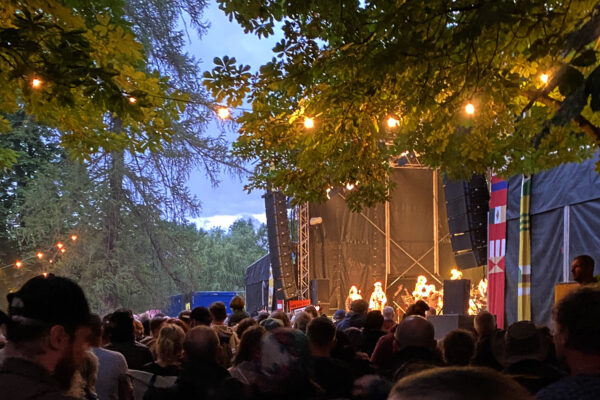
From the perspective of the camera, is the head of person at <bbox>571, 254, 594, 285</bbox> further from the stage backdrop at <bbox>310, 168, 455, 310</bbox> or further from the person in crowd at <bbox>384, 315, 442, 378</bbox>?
the stage backdrop at <bbox>310, 168, 455, 310</bbox>

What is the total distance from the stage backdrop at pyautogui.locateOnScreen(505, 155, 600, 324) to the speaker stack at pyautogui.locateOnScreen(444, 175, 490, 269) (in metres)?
2.43

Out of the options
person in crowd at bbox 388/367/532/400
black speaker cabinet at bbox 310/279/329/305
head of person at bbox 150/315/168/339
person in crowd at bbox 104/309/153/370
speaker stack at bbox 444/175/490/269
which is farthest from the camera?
black speaker cabinet at bbox 310/279/329/305

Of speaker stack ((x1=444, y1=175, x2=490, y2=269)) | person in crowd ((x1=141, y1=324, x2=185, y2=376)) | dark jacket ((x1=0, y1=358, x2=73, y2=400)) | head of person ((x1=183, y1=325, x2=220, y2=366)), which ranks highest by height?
speaker stack ((x1=444, y1=175, x2=490, y2=269))

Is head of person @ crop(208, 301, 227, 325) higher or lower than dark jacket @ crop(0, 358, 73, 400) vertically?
lower

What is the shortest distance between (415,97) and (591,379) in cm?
481

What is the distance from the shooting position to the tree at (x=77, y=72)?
443 cm

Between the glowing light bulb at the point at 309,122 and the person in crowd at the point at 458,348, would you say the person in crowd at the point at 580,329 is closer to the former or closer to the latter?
the person in crowd at the point at 458,348

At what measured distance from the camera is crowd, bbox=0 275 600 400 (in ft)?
6.84

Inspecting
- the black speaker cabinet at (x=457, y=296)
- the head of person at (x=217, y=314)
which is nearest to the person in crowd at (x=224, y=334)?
the head of person at (x=217, y=314)

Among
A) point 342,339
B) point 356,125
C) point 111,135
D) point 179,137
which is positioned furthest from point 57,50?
point 179,137

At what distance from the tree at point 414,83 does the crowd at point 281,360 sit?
1357 mm

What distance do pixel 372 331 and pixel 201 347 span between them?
366 cm

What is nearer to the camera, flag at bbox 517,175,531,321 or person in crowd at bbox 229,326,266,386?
person in crowd at bbox 229,326,266,386

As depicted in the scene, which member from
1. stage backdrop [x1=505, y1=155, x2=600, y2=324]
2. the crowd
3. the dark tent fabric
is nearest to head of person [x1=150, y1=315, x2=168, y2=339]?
the crowd
